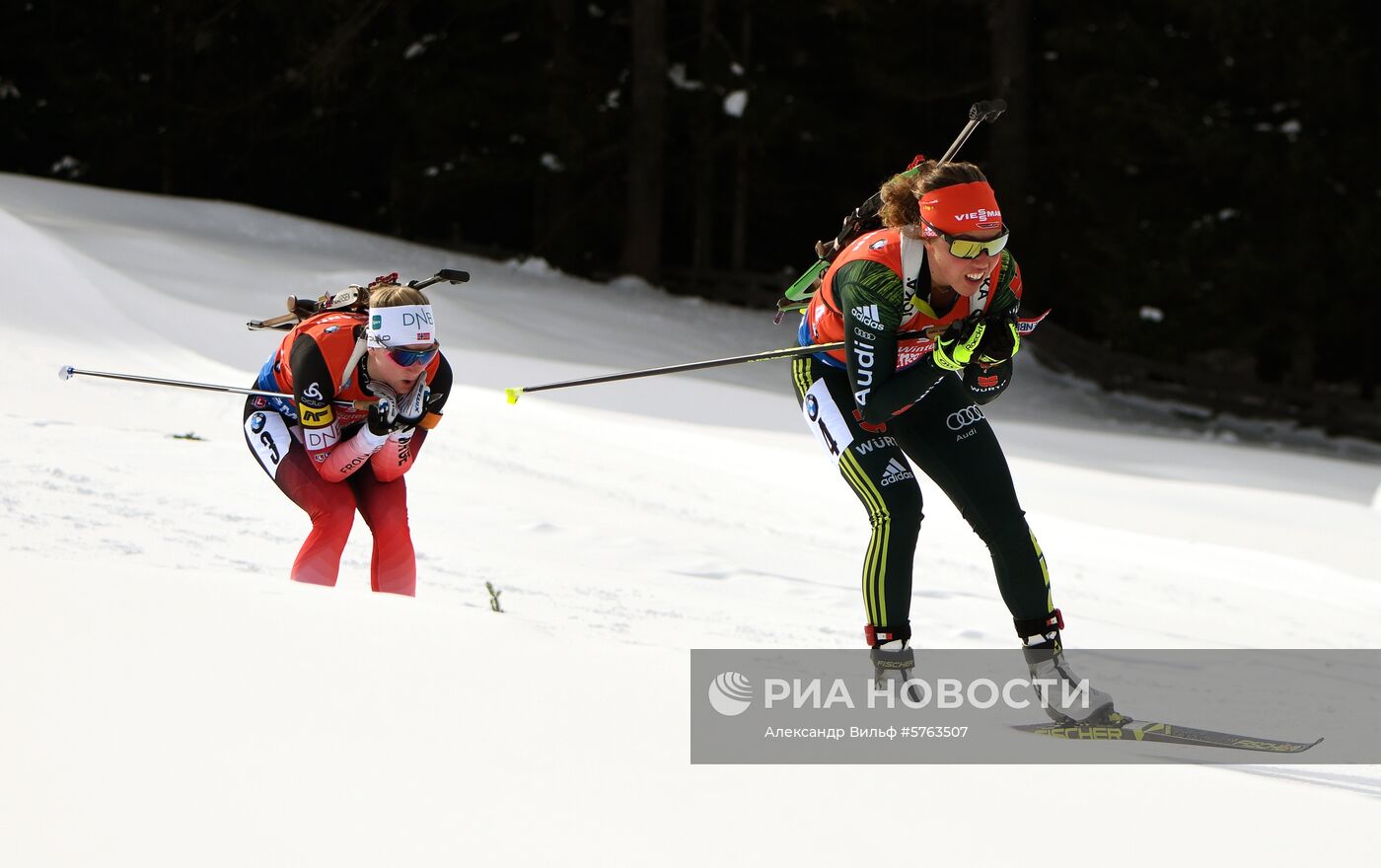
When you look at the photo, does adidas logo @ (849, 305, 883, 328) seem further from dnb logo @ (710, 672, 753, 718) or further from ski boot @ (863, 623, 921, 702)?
dnb logo @ (710, 672, 753, 718)

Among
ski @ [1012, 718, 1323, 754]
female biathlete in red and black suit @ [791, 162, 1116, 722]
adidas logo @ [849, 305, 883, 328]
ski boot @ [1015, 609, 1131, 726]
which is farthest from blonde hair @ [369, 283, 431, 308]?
ski @ [1012, 718, 1323, 754]

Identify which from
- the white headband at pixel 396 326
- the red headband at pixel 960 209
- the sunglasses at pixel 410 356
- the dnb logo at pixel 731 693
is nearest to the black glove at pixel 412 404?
the sunglasses at pixel 410 356

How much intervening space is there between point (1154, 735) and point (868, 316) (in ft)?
4.78

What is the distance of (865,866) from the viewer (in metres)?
2.90

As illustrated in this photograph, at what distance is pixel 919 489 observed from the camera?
4.71 metres

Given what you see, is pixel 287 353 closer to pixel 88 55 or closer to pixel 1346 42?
pixel 1346 42

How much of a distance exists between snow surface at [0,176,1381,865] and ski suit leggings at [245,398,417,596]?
0.77ft

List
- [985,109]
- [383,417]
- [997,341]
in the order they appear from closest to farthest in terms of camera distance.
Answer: [997,341] → [985,109] → [383,417]

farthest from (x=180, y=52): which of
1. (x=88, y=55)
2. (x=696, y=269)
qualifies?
(x=696, y=269)

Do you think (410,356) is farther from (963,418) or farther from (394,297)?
(963,418)

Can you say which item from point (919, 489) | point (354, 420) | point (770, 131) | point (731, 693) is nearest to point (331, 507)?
point (354, 420)

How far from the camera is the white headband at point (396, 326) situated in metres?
5.57

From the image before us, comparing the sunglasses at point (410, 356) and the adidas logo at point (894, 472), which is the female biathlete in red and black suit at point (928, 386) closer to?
the adidas logo at point (894, 472)

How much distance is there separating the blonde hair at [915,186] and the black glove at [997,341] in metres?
0.38
